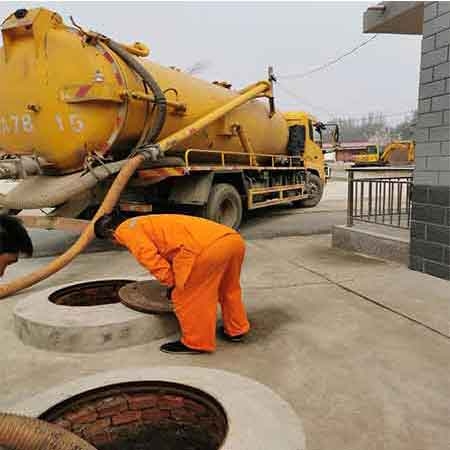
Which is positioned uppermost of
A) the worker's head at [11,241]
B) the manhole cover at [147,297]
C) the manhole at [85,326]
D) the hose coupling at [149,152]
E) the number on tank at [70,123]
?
the number on tank at [70,123]

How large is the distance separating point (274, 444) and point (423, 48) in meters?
4.97

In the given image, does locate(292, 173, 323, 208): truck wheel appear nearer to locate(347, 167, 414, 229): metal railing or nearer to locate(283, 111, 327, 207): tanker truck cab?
locate(283, 111, 327, 207): tanker truck cab

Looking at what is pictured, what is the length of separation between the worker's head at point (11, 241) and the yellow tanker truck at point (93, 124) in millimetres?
3854

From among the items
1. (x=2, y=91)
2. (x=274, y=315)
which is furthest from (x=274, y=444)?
(x=2, y=91)

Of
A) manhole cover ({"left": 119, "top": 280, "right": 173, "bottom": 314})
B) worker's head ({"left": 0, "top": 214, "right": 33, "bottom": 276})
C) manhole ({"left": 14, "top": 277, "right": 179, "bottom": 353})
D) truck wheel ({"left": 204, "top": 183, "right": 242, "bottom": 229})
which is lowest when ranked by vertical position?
manhole ({"left": 14, "top": 277, "right": 179, "bottom": 353})

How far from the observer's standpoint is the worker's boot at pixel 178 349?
3384 millimetres

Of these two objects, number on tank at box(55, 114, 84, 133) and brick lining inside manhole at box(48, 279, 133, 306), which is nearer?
brick lining inside manhole at box(48, 279, 133, 306)

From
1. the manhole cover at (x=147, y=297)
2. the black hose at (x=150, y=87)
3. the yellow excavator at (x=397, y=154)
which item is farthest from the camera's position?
the yellow excavator at (x=397, y=154)

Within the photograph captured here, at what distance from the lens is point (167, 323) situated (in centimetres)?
374

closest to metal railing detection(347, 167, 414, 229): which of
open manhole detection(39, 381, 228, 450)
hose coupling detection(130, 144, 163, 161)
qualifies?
hose coupling detection(130, 144, 163, 161)

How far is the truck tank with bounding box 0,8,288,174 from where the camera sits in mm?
5789

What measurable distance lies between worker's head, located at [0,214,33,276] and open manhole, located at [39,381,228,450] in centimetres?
80

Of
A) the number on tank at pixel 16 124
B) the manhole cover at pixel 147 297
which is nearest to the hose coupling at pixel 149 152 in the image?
the number on tank at pixel 16 124

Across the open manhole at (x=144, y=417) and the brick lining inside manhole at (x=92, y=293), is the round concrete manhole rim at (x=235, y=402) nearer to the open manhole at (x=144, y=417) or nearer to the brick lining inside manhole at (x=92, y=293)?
the open manhole at (x=144, y=417)
